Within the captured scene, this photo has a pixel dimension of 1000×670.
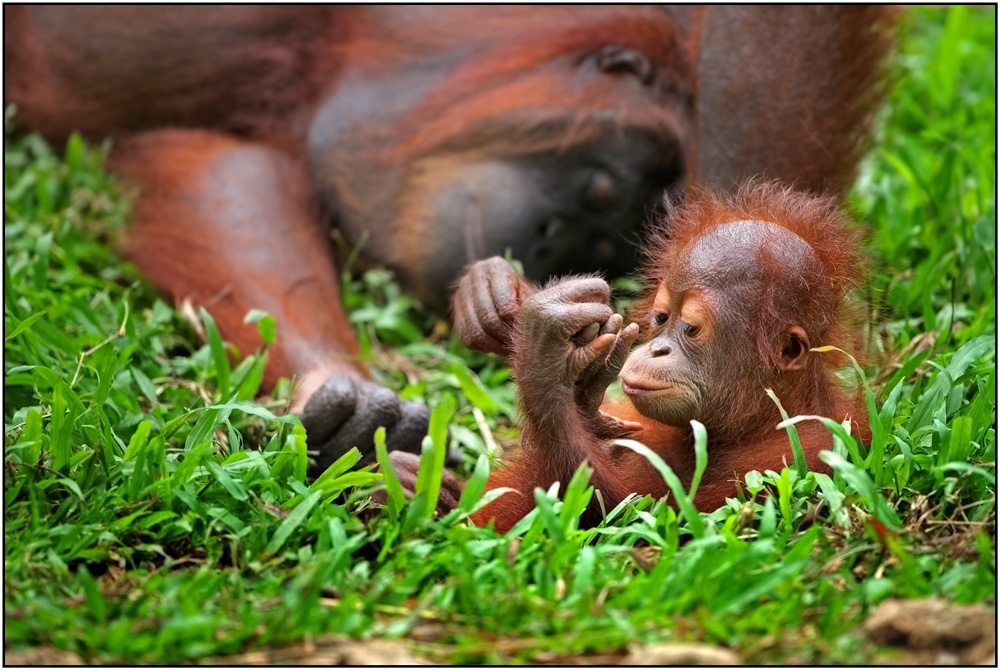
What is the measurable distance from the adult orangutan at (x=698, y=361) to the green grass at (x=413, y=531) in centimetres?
13

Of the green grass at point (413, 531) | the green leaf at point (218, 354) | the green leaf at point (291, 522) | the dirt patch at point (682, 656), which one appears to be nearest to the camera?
the dirt patch at point (682, 656)

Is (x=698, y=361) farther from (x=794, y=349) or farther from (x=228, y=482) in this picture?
(x=228, y=482)

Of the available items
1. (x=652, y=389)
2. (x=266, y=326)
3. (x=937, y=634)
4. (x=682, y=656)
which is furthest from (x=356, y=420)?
(x=937, y=634)

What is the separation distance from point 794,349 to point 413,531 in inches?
32.8

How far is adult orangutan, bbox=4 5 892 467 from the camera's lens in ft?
10.4

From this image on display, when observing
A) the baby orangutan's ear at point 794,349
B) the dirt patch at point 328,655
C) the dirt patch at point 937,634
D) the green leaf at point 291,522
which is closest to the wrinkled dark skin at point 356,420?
the green leaf at point 291,522

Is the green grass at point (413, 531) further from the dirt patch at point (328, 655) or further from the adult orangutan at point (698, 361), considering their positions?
the adult orangutan at point (698, 361)

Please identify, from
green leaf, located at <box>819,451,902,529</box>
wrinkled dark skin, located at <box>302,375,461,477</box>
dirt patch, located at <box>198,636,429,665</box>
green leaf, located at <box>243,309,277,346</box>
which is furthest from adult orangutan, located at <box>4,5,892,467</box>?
dirt patch, located at <box>198,636,429,665</box>

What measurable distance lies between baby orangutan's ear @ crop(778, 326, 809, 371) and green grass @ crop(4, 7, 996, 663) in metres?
0.18

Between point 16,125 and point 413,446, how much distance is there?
2.33 metres

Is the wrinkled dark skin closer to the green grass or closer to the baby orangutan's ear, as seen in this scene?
the green grass

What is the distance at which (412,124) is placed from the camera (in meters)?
3.62

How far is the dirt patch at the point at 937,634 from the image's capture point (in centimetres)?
154

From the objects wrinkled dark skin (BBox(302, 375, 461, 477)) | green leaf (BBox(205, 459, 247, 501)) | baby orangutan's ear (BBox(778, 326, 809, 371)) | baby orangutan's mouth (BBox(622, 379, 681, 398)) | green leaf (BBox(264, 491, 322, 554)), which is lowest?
wrinkled dark skin (BBox(302, 375, 461, 477))
